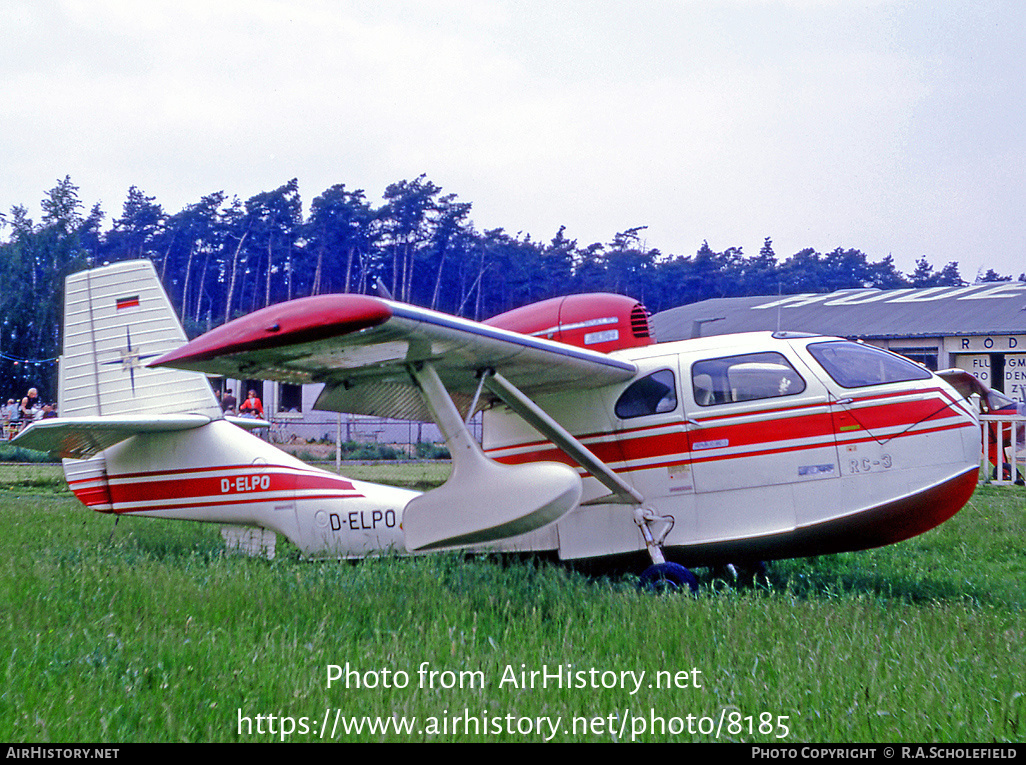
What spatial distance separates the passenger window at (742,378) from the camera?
273 inches

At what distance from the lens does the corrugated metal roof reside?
28745mm

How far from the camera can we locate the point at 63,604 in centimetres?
581

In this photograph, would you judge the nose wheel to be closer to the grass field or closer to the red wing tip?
the grass field

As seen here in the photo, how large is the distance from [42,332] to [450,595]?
154ft

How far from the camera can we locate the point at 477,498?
6.09 metres

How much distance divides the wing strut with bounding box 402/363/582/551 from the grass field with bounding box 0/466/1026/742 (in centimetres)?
52

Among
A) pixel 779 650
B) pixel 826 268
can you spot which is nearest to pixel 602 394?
pixel 779 650

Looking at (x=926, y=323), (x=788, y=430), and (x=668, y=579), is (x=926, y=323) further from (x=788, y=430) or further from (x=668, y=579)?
(x=668, y=579)

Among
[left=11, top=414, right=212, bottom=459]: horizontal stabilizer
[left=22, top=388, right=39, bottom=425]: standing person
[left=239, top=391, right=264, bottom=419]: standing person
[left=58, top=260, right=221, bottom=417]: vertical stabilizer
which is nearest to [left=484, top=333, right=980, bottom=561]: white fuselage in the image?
[left=11, top=414, right=212, bottom=459]: horizontal stabilizer

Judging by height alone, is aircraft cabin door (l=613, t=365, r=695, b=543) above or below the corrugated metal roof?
below

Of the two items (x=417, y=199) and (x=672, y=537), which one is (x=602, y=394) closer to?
(x=672, y=537)

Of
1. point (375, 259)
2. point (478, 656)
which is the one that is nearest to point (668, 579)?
point (478, 656)

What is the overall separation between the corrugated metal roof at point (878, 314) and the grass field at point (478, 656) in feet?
73.2

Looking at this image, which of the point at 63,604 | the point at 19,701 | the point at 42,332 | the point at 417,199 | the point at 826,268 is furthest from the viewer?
the point at 826,268
